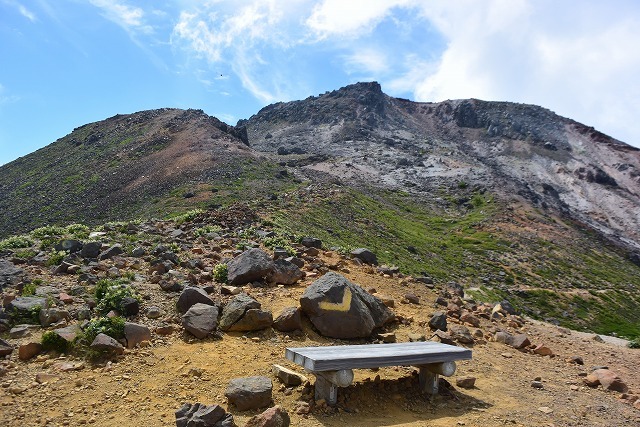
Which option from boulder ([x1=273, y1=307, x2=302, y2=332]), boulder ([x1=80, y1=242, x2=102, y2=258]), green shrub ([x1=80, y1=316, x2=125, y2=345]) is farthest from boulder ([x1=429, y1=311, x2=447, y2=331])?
boulder ([x1=80, y1=242, x2=102, y2=258])

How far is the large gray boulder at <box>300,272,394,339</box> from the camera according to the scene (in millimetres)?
9625

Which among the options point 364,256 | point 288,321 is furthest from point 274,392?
point 364,256

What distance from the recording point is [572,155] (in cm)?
9469

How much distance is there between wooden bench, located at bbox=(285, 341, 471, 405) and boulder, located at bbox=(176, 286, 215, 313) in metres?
2.72

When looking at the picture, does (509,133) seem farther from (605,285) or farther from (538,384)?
(538,384)

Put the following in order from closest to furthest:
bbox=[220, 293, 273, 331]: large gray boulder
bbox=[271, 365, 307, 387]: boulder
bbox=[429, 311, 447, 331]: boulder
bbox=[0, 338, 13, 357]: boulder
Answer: bbox=[271, 365, 307, 387]: boulder
bbox=[0, 338, 13, 357]: boulder
bbox=[220, 293, 273, 331]: large gray boulder
bbox=[429, 311, 447, 331]: boulder

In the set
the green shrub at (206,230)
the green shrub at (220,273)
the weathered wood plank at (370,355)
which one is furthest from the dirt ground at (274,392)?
the green shrub at (206,230)

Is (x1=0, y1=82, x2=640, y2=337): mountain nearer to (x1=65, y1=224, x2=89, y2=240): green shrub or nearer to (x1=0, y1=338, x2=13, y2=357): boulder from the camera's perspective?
(x1=65, y1=224, x2=89, y2=240): green shrub

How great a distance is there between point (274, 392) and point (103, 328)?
122 inches

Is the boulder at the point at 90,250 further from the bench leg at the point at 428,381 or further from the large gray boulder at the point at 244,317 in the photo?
the bench leg at the point at 428,381

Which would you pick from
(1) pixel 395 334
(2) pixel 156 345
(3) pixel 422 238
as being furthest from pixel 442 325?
(3) pixel 422 238

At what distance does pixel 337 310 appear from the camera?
970 centimetres

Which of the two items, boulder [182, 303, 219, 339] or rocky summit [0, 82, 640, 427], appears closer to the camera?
rocky summit [0, 82, 640, 427]

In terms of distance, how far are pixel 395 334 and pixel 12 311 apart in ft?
22.8
